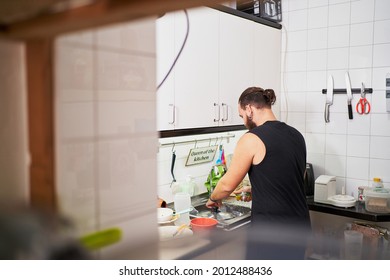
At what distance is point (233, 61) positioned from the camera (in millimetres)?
1388

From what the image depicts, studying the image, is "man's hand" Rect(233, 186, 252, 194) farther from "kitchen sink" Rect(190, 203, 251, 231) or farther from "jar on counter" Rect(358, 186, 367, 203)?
"jar on counter" Rect(358, 186, 367, 203)

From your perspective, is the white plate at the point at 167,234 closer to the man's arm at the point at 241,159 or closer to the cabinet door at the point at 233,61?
the man's arm at the point at 241,159

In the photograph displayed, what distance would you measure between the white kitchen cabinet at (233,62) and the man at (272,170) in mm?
301

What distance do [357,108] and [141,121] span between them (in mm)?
1374

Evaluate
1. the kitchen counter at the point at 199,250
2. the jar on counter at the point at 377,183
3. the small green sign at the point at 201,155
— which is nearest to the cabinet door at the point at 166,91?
the small green sign at the point at 201,155

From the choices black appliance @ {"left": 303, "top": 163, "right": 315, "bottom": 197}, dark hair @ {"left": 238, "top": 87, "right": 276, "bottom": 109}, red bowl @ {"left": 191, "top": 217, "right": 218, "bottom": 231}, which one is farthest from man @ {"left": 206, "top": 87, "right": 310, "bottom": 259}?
black appliance @ {"left": 303, "top": 163, "right": 315, "bottom": 197}

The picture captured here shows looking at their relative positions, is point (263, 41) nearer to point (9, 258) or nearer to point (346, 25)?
point (346, 25)

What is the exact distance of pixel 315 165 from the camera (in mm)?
1617

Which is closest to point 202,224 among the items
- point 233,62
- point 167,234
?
point 167,234

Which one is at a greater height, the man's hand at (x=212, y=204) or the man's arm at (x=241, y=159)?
the man's arm at (x=241, y=159)

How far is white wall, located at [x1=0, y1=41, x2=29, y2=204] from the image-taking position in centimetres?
26

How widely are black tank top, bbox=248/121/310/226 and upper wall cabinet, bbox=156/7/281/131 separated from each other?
0.29 m

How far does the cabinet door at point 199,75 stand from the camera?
119cm
